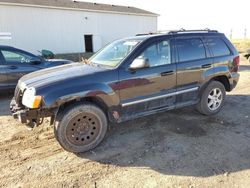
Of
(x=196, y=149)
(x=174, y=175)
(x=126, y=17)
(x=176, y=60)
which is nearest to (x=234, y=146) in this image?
(x=196, y=149)

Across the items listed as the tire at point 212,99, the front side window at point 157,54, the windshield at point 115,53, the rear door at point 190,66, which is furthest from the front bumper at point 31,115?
the tire at point 212,99

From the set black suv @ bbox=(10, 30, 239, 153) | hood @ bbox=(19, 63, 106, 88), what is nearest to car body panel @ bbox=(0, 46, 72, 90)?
black suv @ bbox=(10, 30, 239, 153)

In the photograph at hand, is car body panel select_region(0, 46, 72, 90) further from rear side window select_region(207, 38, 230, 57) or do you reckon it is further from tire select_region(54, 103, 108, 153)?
rear side window select_region(207, 38, 230, 57)

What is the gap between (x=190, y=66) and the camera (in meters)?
4.75

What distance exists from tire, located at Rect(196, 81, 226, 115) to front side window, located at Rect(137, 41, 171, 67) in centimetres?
127

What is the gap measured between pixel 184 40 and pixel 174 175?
275 cm

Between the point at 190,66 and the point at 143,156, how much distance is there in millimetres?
2123

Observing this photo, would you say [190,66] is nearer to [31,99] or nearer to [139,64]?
[139,64]

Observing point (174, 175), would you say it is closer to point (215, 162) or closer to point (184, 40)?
point (215, 162)

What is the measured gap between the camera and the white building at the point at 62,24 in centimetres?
1755

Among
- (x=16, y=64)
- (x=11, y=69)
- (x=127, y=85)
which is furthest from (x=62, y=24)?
(x=127, y=85)

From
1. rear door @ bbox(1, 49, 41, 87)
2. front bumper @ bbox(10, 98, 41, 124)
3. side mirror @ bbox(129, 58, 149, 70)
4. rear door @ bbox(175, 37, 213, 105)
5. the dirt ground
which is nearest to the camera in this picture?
Answer: the dirt ground

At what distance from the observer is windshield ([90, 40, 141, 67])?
13.9 feet

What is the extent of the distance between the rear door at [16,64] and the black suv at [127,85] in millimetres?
3093
